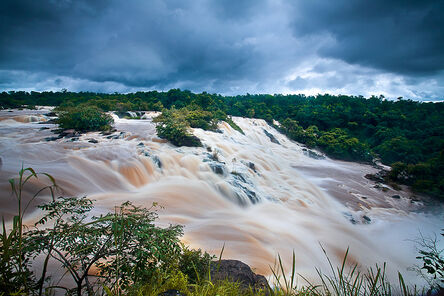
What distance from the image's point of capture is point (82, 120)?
12.9 metres

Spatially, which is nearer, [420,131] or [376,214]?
[376,214]

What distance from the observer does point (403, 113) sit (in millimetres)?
32125

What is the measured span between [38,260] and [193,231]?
304cm

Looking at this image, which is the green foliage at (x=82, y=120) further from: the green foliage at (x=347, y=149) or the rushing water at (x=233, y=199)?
the green foliage at (x=347, y=149)

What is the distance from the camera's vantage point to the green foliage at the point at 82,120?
42.1 feet

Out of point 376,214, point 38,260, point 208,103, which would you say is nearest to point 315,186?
point 376,214

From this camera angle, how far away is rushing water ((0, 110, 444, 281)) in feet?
18.1

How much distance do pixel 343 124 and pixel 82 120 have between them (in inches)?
1383

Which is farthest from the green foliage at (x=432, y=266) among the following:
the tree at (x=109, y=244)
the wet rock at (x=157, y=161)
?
the wet rock at (x=157, y=161)

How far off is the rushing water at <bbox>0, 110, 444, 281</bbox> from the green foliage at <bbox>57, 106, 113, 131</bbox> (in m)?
1.16

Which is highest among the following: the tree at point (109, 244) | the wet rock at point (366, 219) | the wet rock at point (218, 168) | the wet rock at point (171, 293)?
the tree at point (109, 244)

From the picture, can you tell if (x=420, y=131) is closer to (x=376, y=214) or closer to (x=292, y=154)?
(x=292, y=154)

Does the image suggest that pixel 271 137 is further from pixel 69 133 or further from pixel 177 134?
pixel 69 133

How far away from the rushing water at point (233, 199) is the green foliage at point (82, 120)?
3.80ft
